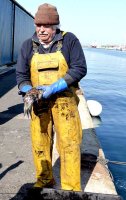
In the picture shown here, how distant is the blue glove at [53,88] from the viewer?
3891 millimetres

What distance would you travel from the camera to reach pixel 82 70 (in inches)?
158

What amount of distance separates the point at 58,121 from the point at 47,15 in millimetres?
1318

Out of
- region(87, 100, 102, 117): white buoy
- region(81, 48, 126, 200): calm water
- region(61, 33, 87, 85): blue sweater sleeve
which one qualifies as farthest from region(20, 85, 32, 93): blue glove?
region(87, 100, 102, 117): white buoy

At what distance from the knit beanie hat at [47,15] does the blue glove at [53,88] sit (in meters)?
0.70

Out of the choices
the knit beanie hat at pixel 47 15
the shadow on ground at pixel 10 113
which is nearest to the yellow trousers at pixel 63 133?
the knit beanie hat at pixel 47 15

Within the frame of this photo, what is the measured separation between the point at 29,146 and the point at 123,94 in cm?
1829

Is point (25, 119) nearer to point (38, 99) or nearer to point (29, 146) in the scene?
point (29, 146)

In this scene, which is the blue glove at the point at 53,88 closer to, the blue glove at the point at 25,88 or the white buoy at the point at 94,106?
the blue glove at the point at 25,88

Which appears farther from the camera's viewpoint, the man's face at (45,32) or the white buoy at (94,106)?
the white buoy at (94,106)

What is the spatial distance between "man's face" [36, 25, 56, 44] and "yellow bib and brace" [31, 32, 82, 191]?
0.18m

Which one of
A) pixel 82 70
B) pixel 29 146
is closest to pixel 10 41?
pixel 29 146

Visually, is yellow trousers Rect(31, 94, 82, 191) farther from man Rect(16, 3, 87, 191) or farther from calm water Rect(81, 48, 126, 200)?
calm water Rect(81, 48, 126, 200)

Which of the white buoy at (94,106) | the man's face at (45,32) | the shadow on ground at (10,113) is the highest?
the man's face at (45,32)

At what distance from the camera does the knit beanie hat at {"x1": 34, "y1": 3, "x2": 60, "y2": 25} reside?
3.88 meters
